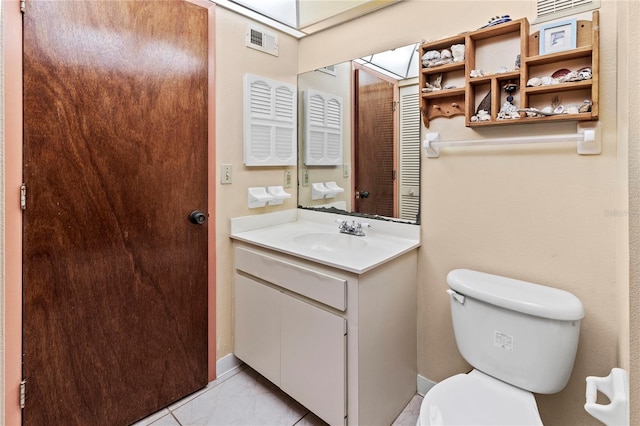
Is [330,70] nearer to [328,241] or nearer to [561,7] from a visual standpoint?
[328,241]

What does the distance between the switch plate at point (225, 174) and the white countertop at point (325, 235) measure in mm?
226

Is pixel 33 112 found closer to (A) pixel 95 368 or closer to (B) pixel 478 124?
(A) pixel 95 368

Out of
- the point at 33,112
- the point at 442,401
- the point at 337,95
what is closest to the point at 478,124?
the point at 337,95

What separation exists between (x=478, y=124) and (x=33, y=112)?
1.75 metres

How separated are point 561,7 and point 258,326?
1.95 m

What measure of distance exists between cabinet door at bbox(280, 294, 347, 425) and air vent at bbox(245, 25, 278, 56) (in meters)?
1.45

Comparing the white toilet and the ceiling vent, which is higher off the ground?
the ceiling vent

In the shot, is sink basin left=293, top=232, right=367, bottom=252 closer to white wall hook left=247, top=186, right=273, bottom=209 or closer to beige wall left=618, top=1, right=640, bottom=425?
white wall hook left=247, top=186, right=273, bottom=209

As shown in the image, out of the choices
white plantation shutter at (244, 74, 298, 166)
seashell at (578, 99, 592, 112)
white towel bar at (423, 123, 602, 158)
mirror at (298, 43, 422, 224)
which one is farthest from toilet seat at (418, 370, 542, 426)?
white plantation shutter at (244, 74, 298, 166)

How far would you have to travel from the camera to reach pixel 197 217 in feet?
5.70

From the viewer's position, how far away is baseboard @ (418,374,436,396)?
1771mm

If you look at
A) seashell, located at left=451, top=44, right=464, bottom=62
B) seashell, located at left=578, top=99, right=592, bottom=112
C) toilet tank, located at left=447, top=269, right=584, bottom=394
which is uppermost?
seashell, located at left=451, top=44, right=464, bottom=62

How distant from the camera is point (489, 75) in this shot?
1400 millimetres

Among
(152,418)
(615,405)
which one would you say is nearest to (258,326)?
(152,418)
